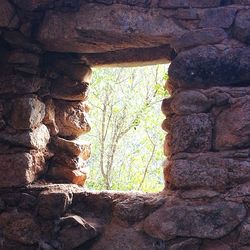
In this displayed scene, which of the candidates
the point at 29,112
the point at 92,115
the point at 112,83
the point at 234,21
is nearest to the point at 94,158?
the point at 92,115

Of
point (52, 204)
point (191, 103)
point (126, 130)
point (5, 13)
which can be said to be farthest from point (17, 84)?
point (126, 130)

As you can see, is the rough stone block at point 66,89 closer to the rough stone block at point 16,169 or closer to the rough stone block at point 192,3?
the rough stone block at point 16,169

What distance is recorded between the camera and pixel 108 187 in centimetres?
504

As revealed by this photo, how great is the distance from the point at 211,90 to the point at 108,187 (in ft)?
9.82

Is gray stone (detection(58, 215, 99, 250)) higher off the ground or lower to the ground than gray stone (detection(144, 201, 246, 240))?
lower

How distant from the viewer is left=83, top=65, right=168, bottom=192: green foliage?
16.9 ft

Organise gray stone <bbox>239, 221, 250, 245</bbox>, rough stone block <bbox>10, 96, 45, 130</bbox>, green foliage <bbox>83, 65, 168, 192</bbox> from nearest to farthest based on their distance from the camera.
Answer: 1. gray stone <bbox>239, 221, 250, 245</bbox>
2. rough stone block <bbox>10, 96, 45, 130</bbox>
3. green foliage <bbox>83, 65, 168, 192</bbox>

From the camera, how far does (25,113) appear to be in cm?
248

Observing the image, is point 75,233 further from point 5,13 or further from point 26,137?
point 5,13

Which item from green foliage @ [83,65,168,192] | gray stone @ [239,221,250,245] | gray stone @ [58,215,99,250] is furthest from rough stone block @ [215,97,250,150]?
green foliage @ [83,65,168,192]

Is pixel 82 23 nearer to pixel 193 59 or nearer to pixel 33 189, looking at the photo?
pixel 193 59

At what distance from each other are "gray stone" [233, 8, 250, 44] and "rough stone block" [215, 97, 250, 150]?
38 cm

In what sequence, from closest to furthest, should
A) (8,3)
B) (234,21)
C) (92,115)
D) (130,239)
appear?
(130,239) → (234,21) → (8,3) → (92,115)

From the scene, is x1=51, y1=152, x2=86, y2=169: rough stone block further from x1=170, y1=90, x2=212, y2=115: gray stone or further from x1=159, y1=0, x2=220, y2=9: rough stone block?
x1=159, y1=0, x2=220, y2=9: rough stone block
